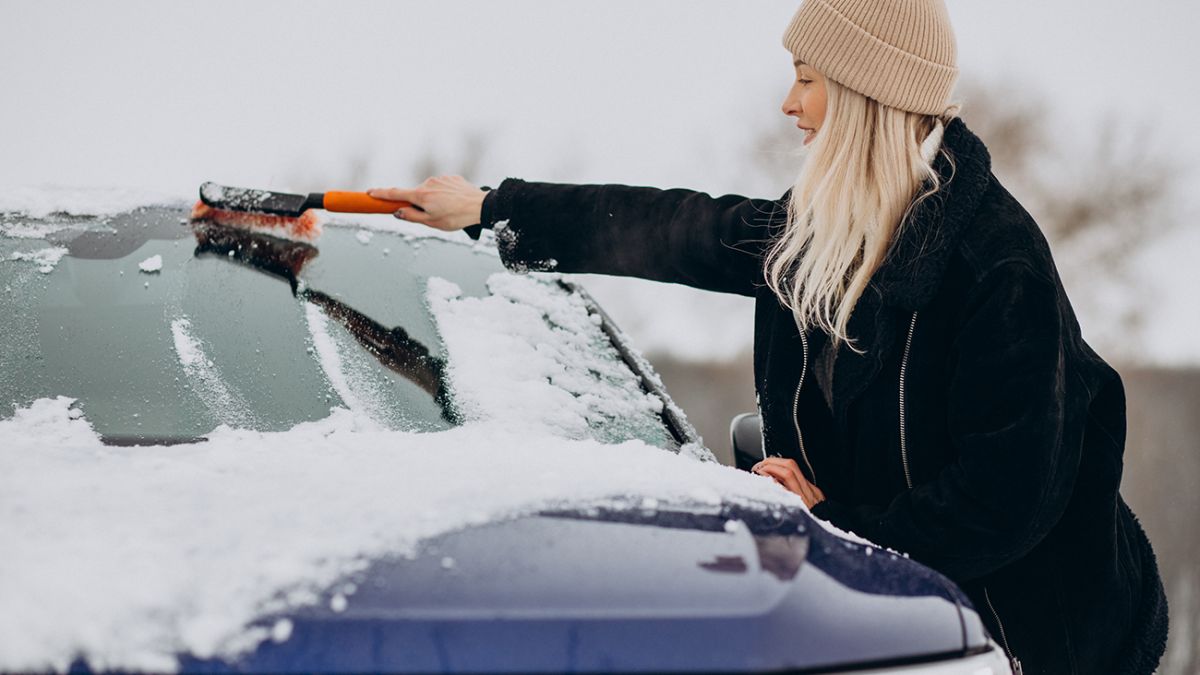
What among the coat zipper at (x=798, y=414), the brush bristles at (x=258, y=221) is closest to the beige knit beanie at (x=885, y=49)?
the coat zipper at (x=798, y=414)

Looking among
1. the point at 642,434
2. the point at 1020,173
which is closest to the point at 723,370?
the point at 1020,173

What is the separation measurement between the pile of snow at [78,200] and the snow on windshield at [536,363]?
64cm

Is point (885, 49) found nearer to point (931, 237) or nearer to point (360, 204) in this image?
point (931, 237)

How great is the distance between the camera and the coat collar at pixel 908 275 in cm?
179

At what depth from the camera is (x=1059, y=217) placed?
26.1 m

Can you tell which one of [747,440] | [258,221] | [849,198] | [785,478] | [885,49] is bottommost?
[747,440]

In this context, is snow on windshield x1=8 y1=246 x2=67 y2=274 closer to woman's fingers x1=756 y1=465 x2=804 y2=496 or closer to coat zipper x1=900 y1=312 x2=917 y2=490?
woman's fingers x1=756 y1=465 x2=804 y2=496

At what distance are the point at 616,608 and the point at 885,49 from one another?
1227 millimetres

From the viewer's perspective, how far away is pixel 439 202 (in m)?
2.41

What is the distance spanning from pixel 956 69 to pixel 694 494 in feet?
3.55

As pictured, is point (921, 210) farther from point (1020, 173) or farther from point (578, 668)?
point (1020, 173)

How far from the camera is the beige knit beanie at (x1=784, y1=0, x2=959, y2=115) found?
1897 mm

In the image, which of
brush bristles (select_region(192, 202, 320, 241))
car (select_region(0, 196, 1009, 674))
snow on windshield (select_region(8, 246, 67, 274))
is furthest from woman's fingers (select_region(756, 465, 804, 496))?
snow on windshield (select_region(8, 246, 67, 274))

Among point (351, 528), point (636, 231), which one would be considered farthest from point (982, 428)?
Answer: point (351, 528)
